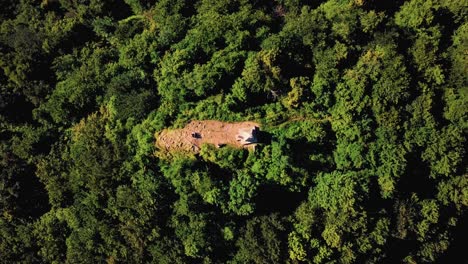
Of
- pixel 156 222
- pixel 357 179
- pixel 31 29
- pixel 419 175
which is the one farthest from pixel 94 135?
pixel 419 175

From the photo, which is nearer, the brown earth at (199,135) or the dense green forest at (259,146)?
the dense green forest at (259,146)

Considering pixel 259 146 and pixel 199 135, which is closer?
pixel 259 146

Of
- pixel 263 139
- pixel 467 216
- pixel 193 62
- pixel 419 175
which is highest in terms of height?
pixel 193 62

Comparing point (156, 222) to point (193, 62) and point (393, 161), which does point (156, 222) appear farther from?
point (393, 161)

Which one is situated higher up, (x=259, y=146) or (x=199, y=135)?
(x=259, y=146)
